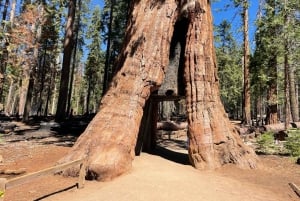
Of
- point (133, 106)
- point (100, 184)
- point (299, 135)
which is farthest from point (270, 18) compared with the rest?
point (100, 184)

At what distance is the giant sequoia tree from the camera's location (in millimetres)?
9711

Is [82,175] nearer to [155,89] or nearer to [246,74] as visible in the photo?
[155,89]

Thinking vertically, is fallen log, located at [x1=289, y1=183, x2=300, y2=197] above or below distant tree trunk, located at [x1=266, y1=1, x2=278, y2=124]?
below

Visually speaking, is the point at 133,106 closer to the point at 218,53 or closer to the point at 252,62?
the point at 252,62

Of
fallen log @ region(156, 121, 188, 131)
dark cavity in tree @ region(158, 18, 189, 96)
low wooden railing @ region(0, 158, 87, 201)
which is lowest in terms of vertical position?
low wooden railing @ region(0, 158, 87, 201)

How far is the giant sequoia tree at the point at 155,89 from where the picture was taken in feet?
31.9

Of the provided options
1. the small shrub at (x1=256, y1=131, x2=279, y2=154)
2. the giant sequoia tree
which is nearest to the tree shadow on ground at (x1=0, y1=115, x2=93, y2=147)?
the giant sequoia tree

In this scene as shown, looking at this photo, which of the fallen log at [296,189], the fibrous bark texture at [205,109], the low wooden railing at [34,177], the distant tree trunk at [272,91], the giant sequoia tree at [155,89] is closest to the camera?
the low wooden railing at [34,177]

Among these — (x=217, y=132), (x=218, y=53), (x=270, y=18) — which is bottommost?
(x=217, y=132)

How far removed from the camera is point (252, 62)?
2438 centimetres

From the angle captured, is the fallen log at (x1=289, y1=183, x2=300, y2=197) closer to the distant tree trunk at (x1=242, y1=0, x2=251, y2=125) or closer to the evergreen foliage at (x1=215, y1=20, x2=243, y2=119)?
the distant tree trunk at (x1=242, y1=0, x2=251, y2=125)

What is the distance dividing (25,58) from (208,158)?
87.8ft

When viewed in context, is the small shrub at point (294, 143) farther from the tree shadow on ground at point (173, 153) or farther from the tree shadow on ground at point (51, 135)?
the tree shadow on ground at point (51, 135)

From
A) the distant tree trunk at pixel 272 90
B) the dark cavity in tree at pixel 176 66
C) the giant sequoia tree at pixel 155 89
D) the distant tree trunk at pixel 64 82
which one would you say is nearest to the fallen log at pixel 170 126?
the distant tree trunk at pixel 272 90
